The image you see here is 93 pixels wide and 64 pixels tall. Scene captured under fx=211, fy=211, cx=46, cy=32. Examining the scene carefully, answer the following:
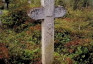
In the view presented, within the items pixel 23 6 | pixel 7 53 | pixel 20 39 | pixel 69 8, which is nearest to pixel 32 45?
pixel 20 39

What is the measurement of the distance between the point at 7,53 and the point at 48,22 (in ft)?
4.76

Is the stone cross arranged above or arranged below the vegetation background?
above

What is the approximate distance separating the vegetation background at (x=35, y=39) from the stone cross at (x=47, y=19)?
396 mm

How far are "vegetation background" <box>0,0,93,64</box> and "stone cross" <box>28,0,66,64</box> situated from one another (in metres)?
0.40

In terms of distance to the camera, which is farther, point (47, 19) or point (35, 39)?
point (35, 39)

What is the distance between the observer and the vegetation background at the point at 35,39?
19.5ft

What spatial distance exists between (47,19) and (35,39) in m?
3.03

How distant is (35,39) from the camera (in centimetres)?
823

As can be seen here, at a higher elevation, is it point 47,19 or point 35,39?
point 47,19

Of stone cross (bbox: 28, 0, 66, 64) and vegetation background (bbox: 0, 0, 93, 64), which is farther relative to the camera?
vegetation background (bbox: 0, 0, 93, 64)

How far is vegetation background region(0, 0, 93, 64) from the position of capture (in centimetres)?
595

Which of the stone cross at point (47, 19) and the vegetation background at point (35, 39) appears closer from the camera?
the stone cross at point (47, 19)

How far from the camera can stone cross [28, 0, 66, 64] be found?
202 inches

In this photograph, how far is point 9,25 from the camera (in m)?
10.7
